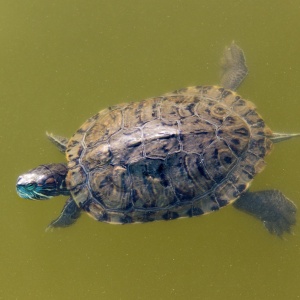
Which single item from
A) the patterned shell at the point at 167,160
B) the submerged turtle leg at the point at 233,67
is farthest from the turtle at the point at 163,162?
the submerged turtle leg at the point at 233,67

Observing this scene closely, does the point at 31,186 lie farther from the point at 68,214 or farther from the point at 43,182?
the point at 68,214

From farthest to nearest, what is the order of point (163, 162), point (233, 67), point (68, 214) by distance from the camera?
point (233, 67)
point (68, 214)
point (163, 162)

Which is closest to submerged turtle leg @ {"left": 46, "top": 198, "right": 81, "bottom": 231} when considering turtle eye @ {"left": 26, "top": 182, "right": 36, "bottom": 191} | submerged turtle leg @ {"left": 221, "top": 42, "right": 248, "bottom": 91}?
turtle eye @ {"left": 26, "top": 182, "right": 36, "bottom": 191}

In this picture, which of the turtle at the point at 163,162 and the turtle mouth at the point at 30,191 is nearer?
the turtle at the point at 163,162

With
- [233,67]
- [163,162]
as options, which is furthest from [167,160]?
[233,67]

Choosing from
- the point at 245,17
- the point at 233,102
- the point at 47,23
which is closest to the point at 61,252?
the point at 233,102

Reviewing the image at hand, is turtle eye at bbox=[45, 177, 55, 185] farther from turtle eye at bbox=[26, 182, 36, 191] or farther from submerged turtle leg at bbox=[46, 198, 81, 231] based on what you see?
submerged turtle leg at bbox=[46, 198, 81, 231]

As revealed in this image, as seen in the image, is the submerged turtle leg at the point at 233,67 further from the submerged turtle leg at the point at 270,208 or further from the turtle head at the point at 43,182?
the turtle head at the point at 43,182
